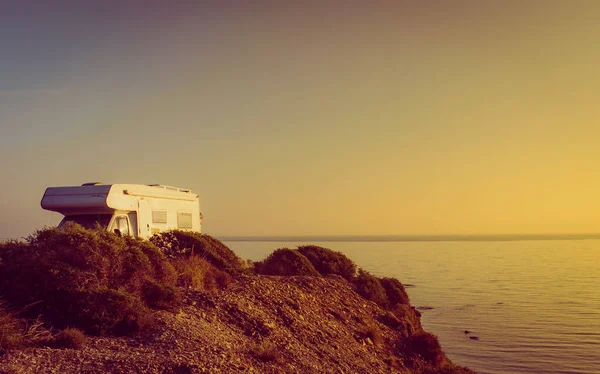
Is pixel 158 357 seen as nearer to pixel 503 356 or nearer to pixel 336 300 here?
pixel 336 300

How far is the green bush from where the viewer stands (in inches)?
394

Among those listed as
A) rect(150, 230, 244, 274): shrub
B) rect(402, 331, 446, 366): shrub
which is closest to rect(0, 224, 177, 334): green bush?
rect(150, 230, 244, 274): shrub

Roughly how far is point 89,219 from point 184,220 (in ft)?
15.3

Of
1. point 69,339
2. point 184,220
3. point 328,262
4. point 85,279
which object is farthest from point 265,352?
point 328,262

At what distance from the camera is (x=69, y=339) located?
895 cm

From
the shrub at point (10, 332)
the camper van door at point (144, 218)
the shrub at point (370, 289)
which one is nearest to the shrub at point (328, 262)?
the shrub at point (370, 289)

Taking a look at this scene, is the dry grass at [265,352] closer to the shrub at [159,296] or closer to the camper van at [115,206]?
the shrub at [159,296]

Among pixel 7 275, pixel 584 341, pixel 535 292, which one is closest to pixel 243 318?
pixel 7 275

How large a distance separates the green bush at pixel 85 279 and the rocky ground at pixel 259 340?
51cm

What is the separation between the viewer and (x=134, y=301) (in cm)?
1052

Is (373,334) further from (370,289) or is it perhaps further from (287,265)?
(287,265)

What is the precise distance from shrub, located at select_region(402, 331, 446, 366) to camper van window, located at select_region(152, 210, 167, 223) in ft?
31.6

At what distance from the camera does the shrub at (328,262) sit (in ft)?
75.2

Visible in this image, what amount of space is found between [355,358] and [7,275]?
26.2 ft
